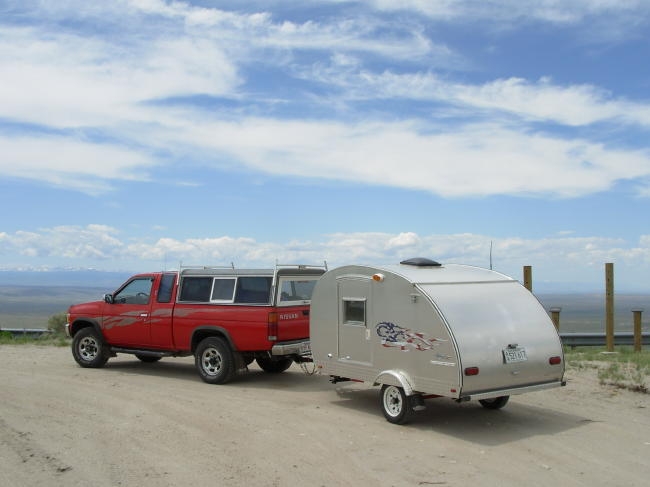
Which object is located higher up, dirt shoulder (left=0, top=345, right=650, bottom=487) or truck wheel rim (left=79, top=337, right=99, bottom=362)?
truck wheel rim (left=79, top=337, right=99, bottom=362)

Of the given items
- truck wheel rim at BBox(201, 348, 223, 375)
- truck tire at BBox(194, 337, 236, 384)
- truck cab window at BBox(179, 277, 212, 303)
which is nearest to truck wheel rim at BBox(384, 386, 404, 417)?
truck tire at BBox(194, 337, 236, 384)

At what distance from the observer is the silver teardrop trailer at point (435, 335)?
8.70 metres

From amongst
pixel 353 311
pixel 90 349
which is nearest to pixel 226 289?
pixel 353 311

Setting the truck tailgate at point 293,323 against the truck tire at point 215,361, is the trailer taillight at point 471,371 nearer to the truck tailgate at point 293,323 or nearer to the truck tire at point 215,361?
the truck tailgate at point 293,323

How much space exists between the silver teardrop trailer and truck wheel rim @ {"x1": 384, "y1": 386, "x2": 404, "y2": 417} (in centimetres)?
1

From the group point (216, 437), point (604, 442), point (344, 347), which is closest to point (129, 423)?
point (216, 437)

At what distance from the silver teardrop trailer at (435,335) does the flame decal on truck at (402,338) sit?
13mm

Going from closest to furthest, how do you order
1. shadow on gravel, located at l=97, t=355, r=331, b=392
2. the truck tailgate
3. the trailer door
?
the trailer door < the truck tailgate < shadow on gravel, located at l=97, t=355, r=331, b=392

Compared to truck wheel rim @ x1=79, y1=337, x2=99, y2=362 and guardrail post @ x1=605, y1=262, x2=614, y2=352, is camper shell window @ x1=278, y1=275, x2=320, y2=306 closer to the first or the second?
truck wheel rim @ x1=79, y1=337, x2=99, y2=362

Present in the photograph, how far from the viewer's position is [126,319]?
13.8 meters

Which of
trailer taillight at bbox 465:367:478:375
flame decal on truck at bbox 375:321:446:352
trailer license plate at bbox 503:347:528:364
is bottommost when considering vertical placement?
trailer taillight at bbox 465:367:478:375

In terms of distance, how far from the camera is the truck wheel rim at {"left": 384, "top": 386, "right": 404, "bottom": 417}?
9.36 metres

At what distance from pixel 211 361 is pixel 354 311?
3.52 meters

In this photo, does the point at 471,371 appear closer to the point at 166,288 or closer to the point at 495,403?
the point at 495,403
